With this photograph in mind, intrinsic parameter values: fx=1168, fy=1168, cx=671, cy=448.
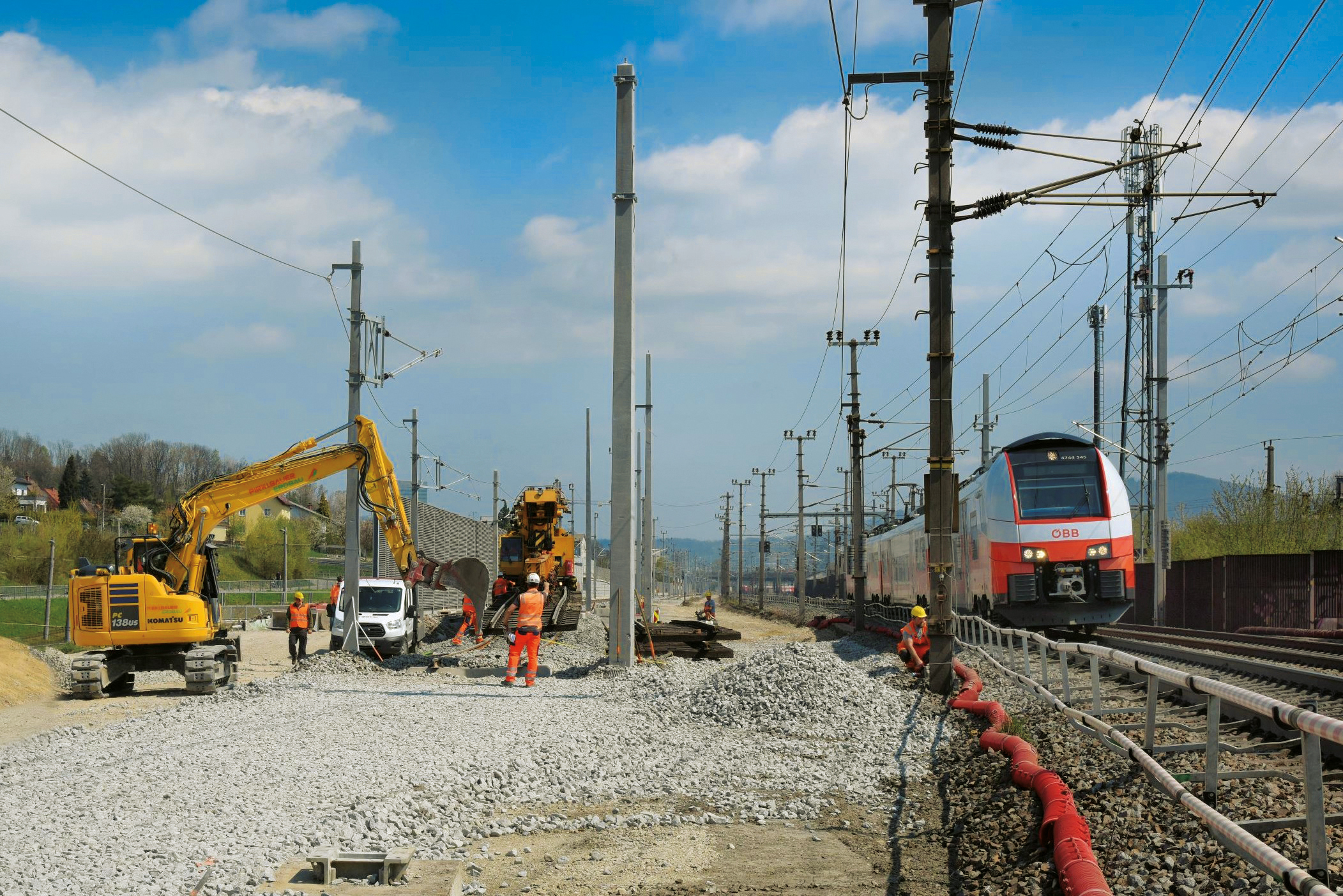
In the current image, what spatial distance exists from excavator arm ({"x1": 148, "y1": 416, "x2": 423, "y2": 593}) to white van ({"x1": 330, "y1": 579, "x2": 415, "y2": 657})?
5579 mm

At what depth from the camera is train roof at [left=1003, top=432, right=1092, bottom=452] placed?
2136 centimetres

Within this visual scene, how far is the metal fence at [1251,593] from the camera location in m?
27.2

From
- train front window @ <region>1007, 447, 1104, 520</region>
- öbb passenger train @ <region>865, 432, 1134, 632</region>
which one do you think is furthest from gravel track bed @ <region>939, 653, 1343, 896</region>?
train front window @ <region>1007, 447, 1104, 520</region>

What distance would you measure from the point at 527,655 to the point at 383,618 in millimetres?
11425

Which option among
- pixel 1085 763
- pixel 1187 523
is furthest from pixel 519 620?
pixel 1187 523

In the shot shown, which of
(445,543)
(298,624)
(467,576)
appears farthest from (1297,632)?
(445,543)

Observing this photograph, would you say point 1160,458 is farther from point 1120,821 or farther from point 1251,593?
point 1120,821

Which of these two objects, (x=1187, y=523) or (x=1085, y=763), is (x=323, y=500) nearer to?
(x=1187, y=523)

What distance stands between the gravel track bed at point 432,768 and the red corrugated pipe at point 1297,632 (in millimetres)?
9999

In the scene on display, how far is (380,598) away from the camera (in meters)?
30.6

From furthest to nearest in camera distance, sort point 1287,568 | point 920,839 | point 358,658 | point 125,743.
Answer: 1. point 1287,568
2. point 358,658
3. point 125,743
4. point 920,839

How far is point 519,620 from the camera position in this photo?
782 inches

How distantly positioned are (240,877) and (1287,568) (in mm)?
27753

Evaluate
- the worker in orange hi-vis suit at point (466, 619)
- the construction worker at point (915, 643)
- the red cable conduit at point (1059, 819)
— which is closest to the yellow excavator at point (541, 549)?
the worker in orange hi-vis suit at point (466, 619)
